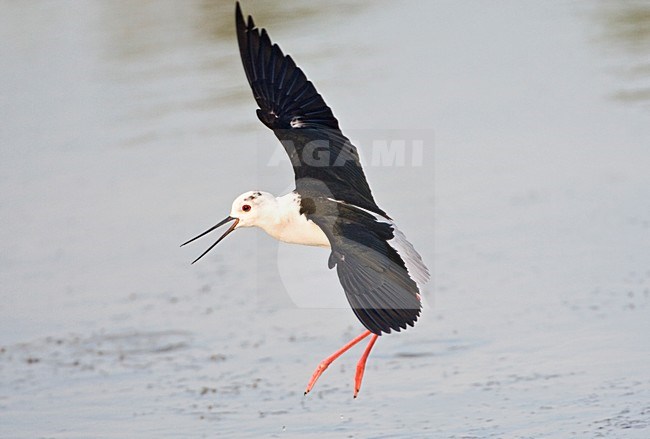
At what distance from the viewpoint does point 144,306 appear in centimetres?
871

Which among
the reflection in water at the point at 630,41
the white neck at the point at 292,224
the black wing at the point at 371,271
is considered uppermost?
the black wing at the point at 371,271

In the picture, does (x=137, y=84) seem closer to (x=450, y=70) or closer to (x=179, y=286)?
(x=450, y=70)

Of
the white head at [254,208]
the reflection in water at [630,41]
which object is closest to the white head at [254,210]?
the white head at [254,208]

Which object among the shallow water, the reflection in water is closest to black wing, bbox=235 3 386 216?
the shallow water

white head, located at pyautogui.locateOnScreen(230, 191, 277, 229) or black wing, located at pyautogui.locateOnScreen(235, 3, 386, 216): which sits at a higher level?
black wing, located at pyautogui.locateOnScreen(235, 3, 386, 216)

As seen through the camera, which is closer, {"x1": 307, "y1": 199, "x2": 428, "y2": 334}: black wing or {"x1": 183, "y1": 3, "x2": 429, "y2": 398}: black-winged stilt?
{"x1": 307, "y1": 199, "x2": 428, "y2": 334}: black wing

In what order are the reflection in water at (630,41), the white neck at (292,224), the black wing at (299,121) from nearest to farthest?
the white neck at (292,224), the black wing at (299,121), the reflection in water at (630,41)

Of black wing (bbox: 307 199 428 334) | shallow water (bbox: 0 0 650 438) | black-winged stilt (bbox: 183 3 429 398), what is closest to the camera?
black wing (bbox: 307 199 428 334)

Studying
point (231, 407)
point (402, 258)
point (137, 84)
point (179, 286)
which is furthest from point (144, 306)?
point (137, 84)

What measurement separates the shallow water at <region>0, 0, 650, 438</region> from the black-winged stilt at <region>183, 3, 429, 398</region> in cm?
82

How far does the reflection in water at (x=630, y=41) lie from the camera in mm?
11359

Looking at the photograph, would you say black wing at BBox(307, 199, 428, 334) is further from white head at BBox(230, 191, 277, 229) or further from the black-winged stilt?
white head at BBox(230, 191, 277, 229)

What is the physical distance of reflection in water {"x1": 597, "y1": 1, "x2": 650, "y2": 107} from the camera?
11359 millimetres

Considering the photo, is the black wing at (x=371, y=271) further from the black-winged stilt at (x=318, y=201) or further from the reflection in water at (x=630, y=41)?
the reflection in water at (x=630, y=41)
